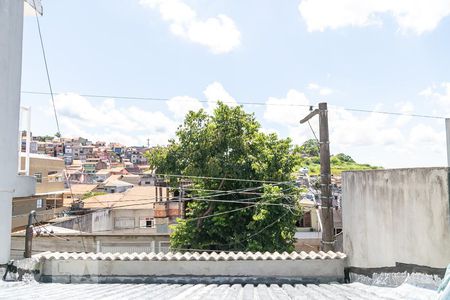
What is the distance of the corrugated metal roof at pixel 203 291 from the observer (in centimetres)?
485

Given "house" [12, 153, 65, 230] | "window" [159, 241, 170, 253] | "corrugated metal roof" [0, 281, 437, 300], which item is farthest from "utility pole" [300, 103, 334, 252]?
"house" [12, 153, 65, 230]

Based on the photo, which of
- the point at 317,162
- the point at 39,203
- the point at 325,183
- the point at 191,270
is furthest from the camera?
the point at 317,162

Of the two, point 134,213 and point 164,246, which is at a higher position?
point 134,213

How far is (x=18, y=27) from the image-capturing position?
6.10 m

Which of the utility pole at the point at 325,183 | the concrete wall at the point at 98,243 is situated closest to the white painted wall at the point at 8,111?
the utility pole at the point at 325,183

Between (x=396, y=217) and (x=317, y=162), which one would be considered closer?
(x=396, y=217)

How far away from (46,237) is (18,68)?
48.6 ft

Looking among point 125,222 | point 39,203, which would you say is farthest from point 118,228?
point 39,203

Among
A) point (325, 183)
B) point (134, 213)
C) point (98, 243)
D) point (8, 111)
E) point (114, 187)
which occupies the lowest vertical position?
point (98, 243)

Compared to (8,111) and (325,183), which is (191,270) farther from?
(325,183)

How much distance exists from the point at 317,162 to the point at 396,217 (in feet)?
229

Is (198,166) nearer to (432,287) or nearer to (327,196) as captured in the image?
(327,196)

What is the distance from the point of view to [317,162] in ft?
240

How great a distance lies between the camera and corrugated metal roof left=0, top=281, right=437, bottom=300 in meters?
4.85
